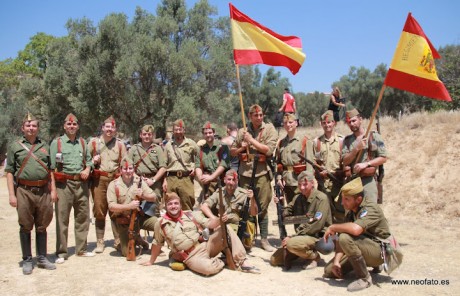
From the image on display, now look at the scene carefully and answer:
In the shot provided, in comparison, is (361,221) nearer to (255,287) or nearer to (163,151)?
(255,287)

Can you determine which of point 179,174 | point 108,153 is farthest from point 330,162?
point 108,153

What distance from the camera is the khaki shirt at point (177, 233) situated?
615 centimetres

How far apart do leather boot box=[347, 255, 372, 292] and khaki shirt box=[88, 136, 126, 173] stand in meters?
4.33

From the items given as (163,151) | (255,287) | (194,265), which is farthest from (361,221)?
(163,151)

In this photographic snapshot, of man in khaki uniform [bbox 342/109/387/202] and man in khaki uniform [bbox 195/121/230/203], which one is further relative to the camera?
man in khaki uniform [bbox 195/121/230/203]

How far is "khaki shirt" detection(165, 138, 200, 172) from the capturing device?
25.5 feet

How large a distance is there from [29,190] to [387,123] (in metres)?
12.5

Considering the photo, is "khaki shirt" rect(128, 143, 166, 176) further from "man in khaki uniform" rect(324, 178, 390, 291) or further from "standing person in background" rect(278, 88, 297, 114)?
"standing person in background" rect(278, 88, 297, 114)

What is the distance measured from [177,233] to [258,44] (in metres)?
3.47

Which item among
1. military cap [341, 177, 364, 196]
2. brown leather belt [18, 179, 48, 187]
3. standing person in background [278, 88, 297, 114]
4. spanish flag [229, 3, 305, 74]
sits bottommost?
brown leather belt [18, 179, 48, 187]

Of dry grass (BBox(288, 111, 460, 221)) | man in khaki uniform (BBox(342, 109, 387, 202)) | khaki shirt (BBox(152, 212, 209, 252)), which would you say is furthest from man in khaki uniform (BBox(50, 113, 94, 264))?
dry grass (BBox(288, 111, 460, 221))

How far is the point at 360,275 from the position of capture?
17.1 feet

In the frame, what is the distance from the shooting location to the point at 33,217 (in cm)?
627

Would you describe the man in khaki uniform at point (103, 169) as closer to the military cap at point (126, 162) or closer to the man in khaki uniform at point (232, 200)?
the military cap at point (126, 162)
